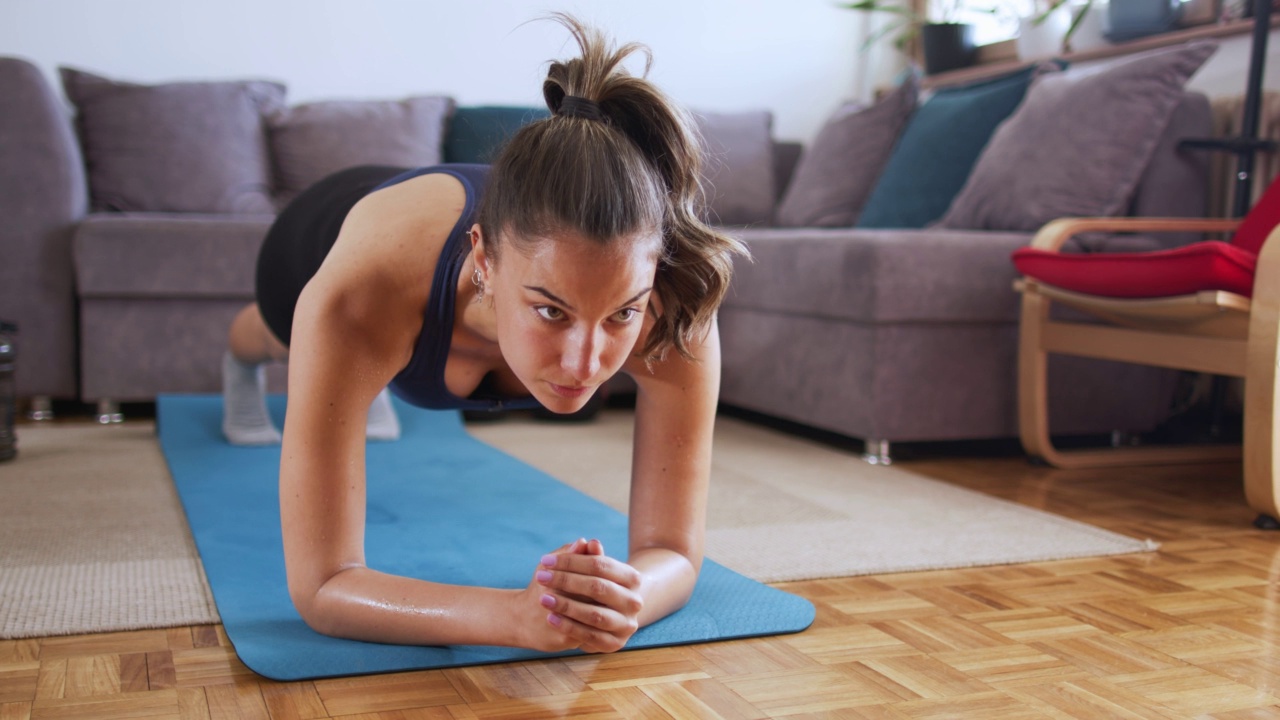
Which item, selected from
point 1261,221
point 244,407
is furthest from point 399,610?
point 1261,221

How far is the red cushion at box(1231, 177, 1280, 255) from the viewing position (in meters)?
2.53

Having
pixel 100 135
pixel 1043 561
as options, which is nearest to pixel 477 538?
pixel 1043 561

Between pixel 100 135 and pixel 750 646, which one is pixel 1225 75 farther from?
pixel 100 135

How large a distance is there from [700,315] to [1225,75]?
271 cm

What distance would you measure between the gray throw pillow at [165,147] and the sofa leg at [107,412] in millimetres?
733

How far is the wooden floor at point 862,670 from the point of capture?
3.85 ft

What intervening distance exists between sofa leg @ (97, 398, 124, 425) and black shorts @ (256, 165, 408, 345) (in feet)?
4.12

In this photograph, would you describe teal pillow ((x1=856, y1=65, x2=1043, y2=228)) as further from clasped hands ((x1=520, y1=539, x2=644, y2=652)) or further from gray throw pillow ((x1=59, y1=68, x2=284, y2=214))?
clasped hands ((x1=520, y1=539, x2=644, y2=652))

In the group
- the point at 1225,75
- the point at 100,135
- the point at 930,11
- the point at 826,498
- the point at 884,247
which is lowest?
the point at 826,498

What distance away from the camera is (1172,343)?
93.8 inches

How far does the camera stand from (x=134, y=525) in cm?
195

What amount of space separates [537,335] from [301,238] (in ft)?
3.10

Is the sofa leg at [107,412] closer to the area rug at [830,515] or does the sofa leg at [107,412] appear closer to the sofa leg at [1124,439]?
the area rug at [830,515]

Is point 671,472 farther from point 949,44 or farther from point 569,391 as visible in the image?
point 949,44
